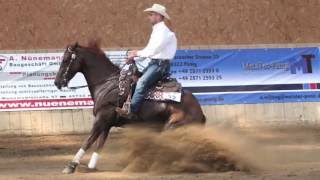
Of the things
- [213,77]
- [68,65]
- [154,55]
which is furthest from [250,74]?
[154,55]

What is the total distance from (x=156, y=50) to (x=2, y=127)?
8412 millimetres

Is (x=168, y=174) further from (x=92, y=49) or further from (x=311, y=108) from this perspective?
(x=311, y=108)

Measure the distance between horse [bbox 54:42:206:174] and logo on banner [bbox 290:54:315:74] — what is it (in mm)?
9164

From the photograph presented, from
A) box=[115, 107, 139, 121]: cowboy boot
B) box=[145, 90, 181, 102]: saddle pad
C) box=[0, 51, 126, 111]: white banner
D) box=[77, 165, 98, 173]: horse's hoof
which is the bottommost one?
box=[77, 165, 98, 173]: horse's hoof

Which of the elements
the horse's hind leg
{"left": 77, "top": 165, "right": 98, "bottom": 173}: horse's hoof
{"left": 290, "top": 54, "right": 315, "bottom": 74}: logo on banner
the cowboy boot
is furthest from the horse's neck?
{"left": 290, "top": 54, "right": 315, "bottom": 74}: logo on banner

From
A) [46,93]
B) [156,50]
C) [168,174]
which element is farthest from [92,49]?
[46,93]

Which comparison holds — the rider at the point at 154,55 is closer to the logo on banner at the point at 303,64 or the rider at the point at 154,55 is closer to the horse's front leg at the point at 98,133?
the horse's front leg at the point at 98,133

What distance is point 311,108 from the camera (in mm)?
19266

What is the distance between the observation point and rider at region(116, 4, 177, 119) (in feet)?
34.3

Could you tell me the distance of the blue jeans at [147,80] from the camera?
10.6 m

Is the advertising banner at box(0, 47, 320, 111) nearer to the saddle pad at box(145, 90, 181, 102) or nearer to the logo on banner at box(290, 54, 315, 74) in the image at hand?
the logo on banner at box(290, 54, 315, 74)

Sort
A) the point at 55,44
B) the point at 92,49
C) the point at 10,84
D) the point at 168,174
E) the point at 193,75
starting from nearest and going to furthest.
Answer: the point at 168,174 < the point at 92,49 < the point at 10,84 < the point at 193,75 < the point at 55,44

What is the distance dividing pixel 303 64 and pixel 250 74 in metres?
1.66

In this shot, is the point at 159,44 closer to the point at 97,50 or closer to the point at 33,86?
the point at 97,50
